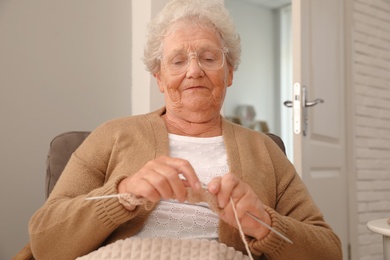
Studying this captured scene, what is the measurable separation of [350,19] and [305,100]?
90 centimetres

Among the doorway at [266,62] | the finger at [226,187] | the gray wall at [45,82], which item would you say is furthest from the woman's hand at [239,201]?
the doorway at [266,62]

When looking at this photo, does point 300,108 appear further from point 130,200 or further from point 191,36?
point 130,200

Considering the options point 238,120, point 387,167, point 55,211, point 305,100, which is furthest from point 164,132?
point 238,120

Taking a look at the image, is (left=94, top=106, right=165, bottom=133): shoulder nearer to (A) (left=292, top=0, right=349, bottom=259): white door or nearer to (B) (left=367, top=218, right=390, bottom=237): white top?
(B) (left=367, top=218, right=390, bottom=237): white top

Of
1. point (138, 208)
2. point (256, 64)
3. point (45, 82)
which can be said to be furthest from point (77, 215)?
point (256, 64)

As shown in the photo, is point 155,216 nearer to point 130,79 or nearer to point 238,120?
point 130,79

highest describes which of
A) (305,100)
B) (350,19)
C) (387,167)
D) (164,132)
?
(350,19)

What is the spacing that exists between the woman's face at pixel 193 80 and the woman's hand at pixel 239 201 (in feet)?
1.23

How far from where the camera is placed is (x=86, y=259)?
2.83ft

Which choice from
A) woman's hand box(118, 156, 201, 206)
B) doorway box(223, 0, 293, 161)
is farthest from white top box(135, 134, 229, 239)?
doorway box(223, 0, 293, 161)

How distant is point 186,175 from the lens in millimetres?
764

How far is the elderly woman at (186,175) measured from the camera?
2.68 ft

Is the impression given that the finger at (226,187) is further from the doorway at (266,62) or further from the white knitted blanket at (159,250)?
the doorway at (266,62)

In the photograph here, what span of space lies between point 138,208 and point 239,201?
22cm
